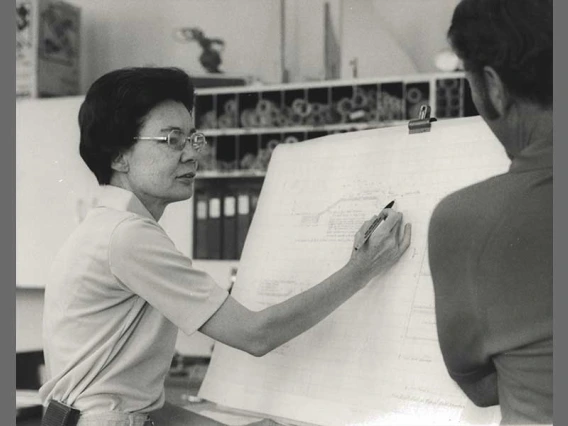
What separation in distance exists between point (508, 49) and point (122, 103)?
0.71 metres

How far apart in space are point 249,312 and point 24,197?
2628mm

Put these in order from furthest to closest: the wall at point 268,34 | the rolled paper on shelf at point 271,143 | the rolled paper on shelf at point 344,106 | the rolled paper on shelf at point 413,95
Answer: the rolled paper on shelf at point 271,143 < the rolled paper on shelf at point 344,106 < the rolled paper on shelf at point 413,95 < the wall at point 268,34

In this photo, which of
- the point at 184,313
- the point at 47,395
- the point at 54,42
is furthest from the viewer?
the point at 54,42

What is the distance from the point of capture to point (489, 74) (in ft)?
3.32

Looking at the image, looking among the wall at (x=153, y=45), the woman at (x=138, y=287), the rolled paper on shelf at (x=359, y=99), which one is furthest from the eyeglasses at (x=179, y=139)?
the rolled paper on shelf at (x=359, y=99)

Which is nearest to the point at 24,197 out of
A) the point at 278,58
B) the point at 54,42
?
the point at 54,42

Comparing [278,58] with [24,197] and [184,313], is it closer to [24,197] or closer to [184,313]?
[24,197]

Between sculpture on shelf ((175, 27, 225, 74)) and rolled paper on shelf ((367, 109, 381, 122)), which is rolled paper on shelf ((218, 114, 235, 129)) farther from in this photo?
rolled paper on shelf ((367, 109, 381, 122))

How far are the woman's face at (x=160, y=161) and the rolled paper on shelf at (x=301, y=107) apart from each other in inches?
74.9

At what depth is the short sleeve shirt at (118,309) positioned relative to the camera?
1.27m

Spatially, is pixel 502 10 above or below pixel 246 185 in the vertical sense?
above

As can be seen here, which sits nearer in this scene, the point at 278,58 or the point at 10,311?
the point at 10,311

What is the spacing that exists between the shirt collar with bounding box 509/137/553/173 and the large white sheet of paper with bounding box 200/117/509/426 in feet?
0.26

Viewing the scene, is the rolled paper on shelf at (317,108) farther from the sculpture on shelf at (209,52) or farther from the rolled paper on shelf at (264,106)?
the sculpture on shelf at (209,52)
